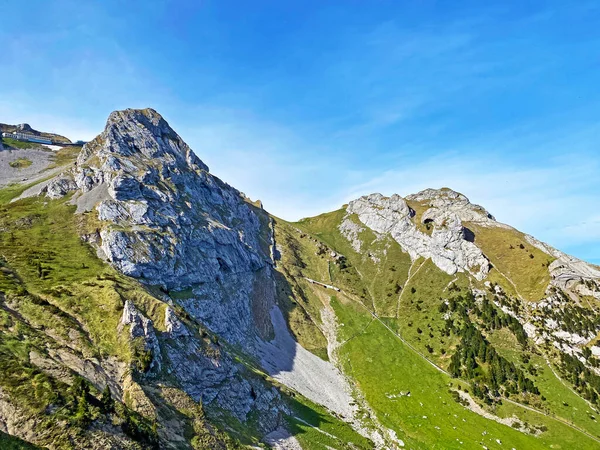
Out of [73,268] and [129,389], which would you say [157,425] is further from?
[73,268]

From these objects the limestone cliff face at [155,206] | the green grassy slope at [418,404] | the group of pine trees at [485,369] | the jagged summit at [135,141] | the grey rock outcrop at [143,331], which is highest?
the jagged summit at [135,141]

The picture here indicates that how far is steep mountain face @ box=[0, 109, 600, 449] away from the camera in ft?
153

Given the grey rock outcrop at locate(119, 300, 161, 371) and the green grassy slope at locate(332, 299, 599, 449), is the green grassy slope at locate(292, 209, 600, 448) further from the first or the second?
the grey rock outcrop at locate(119, 300, 161, 371)

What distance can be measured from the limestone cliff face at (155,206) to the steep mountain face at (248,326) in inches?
30.0

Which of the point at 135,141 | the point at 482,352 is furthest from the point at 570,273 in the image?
the point at 135,141

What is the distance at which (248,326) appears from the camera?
112562mm

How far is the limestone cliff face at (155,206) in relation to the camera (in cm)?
9612

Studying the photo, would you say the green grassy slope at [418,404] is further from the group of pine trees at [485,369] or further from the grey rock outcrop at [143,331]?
the grey rock outcrop at [143,331]

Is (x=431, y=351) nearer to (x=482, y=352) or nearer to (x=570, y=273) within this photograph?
(x=482, y=352)

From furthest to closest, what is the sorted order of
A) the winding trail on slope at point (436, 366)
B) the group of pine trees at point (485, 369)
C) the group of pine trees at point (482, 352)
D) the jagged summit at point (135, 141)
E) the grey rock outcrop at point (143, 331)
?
the jagged summit at point (135, 141) → the group of pine trees at point (482, 352) → the group of pine trees at point (485, 369) → the winding trail on slope at point (436, 366) → the grey rock outcrop at point (143, 331)

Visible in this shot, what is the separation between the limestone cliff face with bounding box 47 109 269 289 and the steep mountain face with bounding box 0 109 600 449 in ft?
2.50

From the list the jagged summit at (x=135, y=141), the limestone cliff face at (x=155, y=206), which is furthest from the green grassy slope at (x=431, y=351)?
the jagged summit at (x=135, y=141)

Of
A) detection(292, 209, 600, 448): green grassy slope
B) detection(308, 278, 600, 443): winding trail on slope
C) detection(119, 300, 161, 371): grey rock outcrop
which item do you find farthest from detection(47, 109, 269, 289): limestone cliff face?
detection(292, 209, 600, 448): green grassy slope

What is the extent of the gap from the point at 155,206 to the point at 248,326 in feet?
169
